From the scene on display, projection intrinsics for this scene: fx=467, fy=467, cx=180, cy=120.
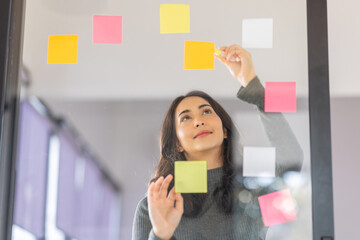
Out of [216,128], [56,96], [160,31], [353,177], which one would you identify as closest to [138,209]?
[216,128]

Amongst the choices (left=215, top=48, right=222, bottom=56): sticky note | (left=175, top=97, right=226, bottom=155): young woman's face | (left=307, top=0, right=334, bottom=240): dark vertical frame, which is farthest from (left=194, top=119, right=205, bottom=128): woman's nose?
(left=307, top=0, right=334, bottom=240): dark vertical frame

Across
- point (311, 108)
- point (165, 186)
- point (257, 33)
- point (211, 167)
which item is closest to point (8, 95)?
point (165, 186)

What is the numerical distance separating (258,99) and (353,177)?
0.43 meters

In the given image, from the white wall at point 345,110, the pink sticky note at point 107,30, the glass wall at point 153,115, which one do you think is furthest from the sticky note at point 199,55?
the white wall at point 345,110

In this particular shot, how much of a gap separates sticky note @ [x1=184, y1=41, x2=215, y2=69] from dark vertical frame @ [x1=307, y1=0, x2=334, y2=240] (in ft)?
1.00

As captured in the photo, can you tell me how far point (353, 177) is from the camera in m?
1.54

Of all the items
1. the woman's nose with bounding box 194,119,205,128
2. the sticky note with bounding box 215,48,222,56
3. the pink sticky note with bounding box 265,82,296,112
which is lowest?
the woman's nose with bounding box 194,119,205,128

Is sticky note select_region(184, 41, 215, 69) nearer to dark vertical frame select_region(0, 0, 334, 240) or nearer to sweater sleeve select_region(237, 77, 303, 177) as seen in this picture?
sweater sleeve select_region(237, 77, 303, 177)

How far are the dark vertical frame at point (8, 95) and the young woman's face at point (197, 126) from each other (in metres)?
0.52

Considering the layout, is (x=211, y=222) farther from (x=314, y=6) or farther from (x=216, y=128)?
(x=314, y=6)

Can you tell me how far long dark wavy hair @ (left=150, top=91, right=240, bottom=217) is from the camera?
4.55 feet

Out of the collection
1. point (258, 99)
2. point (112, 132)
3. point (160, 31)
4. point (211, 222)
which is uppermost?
point (160, 31)

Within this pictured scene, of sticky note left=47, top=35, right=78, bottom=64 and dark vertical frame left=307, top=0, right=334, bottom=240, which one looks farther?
sticky note left=47, top=35, right=78, bottom=64

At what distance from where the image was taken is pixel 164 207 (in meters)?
1.39
